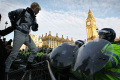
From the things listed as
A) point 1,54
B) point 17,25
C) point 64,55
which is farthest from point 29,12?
point 64,55

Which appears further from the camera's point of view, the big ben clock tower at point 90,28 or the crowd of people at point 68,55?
the big ben clock tower at point 90,28

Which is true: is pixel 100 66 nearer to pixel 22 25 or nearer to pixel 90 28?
pixel 22 25

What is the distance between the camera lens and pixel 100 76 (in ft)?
3.79

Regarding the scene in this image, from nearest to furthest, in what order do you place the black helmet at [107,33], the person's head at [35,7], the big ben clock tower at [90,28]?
the black helmet at [107,33], the person's head at [35,7], the big ben clock tower at [90,28]

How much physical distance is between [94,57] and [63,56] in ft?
3.40

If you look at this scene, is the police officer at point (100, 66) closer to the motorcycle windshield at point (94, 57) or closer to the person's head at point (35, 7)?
the motorcycle windshield at point (94, 57)

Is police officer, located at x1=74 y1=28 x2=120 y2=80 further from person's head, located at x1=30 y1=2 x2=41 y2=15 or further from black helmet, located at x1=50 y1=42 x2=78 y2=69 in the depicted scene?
person's head, located at x1=30 y1=2 x2=41 y2=15

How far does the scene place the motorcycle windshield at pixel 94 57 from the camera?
1033 mm

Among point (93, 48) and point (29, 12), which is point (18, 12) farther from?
point (93, 48)

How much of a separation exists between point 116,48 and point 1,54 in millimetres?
2151

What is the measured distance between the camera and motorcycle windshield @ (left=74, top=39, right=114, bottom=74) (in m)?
1.03

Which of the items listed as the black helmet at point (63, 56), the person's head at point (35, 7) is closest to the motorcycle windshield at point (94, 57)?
the black helmet at point (63, 56)

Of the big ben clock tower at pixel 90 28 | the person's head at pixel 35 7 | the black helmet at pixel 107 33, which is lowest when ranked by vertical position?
the black helmet at pixel 107 33

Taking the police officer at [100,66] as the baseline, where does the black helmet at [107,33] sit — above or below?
above
